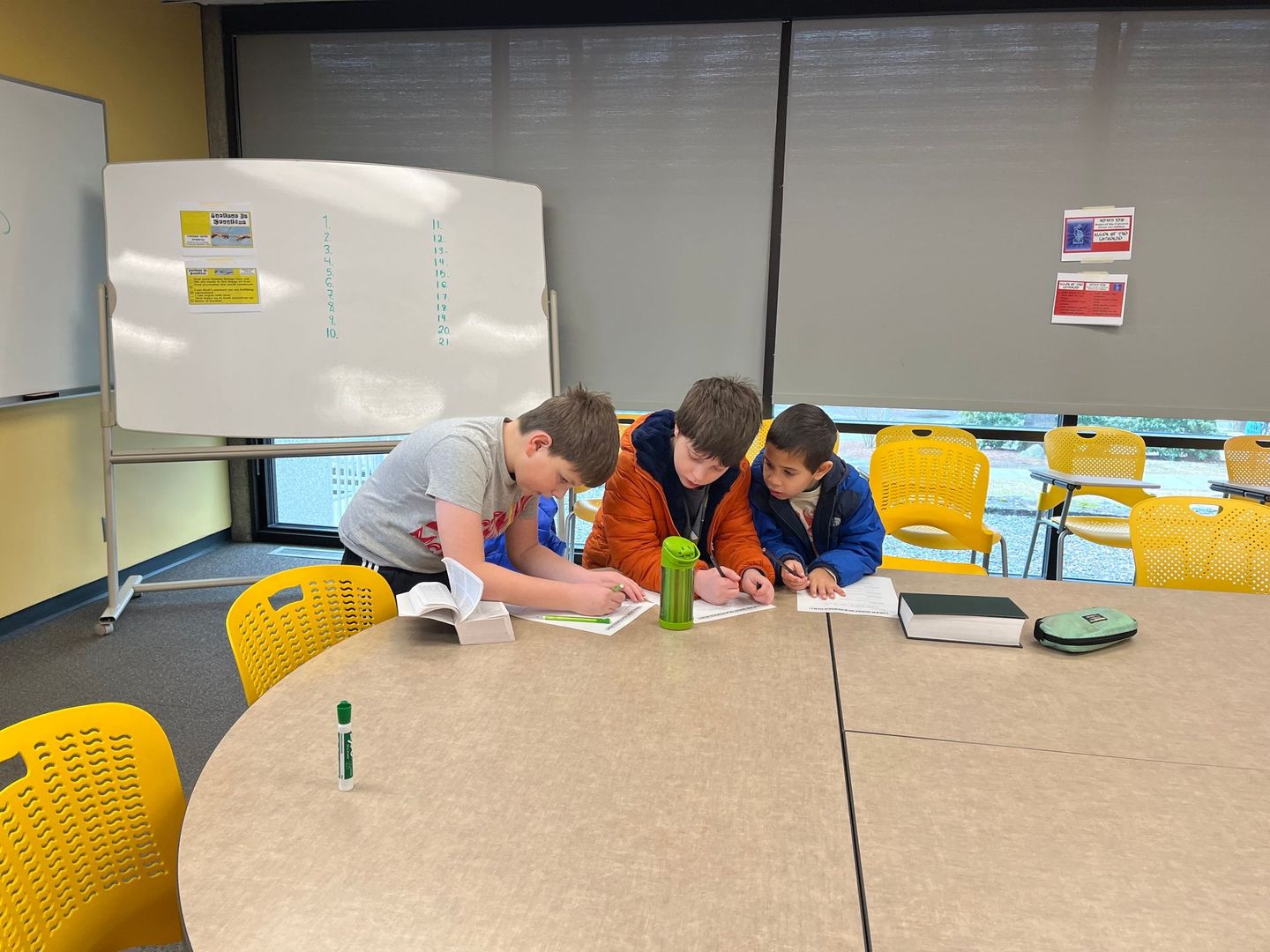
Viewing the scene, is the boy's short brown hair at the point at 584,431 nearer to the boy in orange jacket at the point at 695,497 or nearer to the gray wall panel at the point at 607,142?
the boy in orange jacket at the point at 695,497

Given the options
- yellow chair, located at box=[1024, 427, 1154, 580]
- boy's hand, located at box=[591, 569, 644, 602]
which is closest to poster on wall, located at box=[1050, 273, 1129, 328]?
yellow chair, located at box=[1024, 427, 1154, 580]

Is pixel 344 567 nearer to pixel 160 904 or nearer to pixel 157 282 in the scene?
pixel 160 904

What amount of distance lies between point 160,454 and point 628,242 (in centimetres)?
216

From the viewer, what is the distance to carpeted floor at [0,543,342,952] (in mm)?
2545

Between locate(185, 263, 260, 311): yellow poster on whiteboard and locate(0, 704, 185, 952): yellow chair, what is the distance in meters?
2.52

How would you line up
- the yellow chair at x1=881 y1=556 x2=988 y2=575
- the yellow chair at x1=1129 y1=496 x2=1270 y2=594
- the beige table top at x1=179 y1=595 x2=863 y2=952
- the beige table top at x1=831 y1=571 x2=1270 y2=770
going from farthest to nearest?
the yellow chair at x1=881 y1=556 x2=988 y2=575
the yellow chair at x1=1129 y1=496 x2=1270 y2=594
the beige table top at x1=831 y1=571 x2=1270 y2=770
the beige table top at x1=179 y1=595 x2=863 y2=952

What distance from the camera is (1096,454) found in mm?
3498

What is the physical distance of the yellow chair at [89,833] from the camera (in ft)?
3.01

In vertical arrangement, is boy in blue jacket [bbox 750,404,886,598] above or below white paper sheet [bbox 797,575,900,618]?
above

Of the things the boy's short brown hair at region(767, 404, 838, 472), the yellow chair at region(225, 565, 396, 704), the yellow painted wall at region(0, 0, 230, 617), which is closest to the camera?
the yellow chair at region(225, 565, 396, 704)

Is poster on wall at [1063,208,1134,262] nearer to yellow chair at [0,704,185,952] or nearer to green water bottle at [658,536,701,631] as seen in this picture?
green water bottle at [658,536,701,631]

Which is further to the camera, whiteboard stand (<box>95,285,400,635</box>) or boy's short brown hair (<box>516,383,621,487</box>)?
whiteboard stand (<box>95,285,400,635</box>)

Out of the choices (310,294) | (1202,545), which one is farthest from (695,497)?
(310,294)

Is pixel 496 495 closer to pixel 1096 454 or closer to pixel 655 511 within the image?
pixel 655 511
